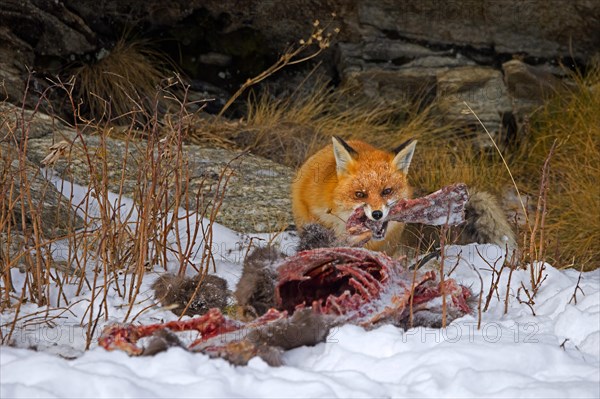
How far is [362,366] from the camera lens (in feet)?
8.93

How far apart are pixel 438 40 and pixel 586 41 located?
1538mm

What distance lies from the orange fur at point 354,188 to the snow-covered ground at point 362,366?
1428 millimetres

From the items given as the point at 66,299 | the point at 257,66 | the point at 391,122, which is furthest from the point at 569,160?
the point at 66,299

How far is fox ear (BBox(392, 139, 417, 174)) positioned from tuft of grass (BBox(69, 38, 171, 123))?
3.11m

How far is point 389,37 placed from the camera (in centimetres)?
815

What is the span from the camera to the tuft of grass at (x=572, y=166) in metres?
5.70

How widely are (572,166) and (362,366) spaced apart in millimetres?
4343

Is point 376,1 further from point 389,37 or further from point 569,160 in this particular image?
point 569,160

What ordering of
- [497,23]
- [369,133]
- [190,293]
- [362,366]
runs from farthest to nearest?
[497,23] → [369,133] → [190,293] → [362,366]

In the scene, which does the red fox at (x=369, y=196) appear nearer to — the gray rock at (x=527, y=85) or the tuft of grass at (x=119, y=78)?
the tuft of grass at (x=119, y=78)

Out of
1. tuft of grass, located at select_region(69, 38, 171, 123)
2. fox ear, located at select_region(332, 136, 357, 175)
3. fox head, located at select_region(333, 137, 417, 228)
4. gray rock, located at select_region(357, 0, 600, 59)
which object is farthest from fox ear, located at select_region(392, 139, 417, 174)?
gray rock, located at select_region(357, 0, 600, 59)

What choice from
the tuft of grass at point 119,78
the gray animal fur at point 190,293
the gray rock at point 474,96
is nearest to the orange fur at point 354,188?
the gray animal fur at point 190,293

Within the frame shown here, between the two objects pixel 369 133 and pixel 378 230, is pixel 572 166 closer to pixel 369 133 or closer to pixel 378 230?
pixel 369 133

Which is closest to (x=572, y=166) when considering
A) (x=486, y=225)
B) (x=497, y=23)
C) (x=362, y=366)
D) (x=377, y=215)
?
(x=486, y=225)
